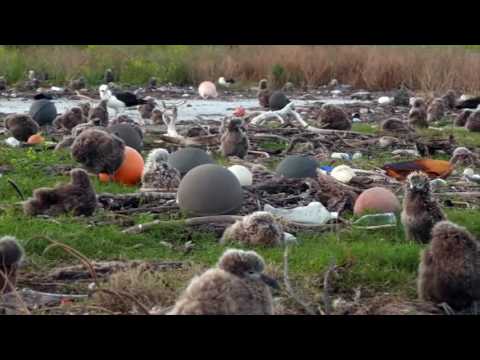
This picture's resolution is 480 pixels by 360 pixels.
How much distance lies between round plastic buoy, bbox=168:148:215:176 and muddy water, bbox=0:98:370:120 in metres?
9.45

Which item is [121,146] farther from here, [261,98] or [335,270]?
[261,98]

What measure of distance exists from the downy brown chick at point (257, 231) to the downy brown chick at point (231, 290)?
240 cm

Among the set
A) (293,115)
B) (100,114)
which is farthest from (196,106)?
(100,114)

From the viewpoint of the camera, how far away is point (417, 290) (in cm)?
727

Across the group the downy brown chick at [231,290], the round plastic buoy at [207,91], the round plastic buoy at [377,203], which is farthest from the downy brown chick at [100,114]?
the round plastic buoy at [207,91]

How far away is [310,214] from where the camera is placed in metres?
9.67

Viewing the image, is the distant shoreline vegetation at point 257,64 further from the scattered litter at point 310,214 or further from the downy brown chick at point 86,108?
the scattered litter at point 310,214

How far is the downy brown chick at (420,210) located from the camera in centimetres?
878

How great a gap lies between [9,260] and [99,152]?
476cm

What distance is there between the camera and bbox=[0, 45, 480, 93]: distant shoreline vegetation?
33.3m

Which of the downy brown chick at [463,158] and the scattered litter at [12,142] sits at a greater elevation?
the downy brown chick at [463,158]

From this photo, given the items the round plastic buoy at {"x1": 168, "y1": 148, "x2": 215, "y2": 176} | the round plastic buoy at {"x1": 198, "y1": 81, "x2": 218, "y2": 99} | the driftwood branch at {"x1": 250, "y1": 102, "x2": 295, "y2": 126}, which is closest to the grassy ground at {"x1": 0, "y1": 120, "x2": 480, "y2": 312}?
the round plastic buoy at {"x1": 168, "y1": 148, "x2": 215, "y2": 176}

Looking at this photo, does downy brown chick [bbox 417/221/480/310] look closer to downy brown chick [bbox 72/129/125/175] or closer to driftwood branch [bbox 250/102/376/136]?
downy brown chick [bbox 72/129/125/175]

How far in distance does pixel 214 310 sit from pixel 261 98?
65.4 feet
